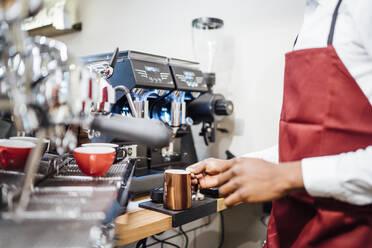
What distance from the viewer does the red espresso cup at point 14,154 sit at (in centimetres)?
55

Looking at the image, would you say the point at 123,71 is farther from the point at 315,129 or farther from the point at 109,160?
the point at 315,129

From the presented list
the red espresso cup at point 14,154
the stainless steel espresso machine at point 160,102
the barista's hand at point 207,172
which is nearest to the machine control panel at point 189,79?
the stainless steel espresso machine at point 160,102

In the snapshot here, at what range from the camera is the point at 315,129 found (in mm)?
698

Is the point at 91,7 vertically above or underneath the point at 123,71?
above

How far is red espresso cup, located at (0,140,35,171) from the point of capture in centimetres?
55

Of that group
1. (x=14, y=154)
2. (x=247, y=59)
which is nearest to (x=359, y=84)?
(x=14, y=154)

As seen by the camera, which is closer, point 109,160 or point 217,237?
point 109,160

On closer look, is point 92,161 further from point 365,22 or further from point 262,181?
point 365,22

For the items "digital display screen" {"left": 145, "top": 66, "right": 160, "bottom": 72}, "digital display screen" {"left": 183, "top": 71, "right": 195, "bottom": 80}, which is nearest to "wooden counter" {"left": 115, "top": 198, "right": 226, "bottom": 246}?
"digital display screen" {"left": 145, "top": 66, "right": 160, "bottom": 72}

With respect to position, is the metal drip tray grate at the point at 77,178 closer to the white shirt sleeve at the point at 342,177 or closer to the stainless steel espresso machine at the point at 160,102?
the stainless steel espresso machine at the point at 160,102

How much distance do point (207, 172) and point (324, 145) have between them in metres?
0.33

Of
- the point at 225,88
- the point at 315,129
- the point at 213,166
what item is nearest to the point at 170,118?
the point at 213,166

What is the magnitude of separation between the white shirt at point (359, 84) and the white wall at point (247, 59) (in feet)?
2.69

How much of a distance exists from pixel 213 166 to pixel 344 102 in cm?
37
